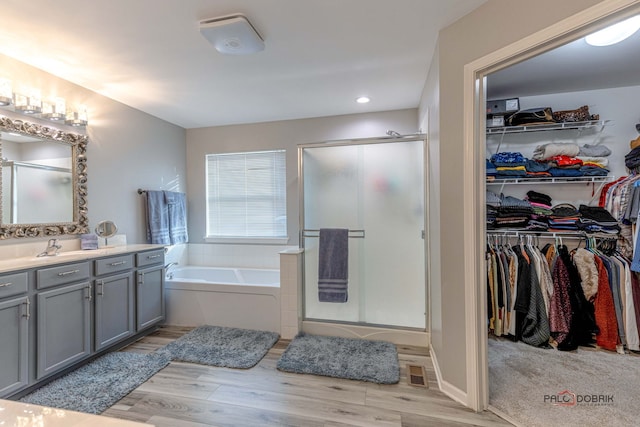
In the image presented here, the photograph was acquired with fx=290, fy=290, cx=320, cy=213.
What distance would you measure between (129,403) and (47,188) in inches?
74.4

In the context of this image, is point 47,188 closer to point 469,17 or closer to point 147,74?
point 147,74

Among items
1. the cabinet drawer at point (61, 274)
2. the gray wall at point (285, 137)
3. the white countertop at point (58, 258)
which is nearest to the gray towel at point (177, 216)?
the gray wall at point (285, 137)

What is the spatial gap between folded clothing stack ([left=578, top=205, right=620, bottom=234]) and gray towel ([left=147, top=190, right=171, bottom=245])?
4.27 metres

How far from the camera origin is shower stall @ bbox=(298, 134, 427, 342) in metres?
2.67

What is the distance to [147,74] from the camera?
98.0 inches

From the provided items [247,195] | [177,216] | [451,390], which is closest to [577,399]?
[451,390]

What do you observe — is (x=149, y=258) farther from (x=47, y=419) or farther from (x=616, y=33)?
(x=616, y=33)

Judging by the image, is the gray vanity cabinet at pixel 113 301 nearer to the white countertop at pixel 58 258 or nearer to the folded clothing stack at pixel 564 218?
the white countertop at pixel 58 258

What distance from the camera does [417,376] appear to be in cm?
214

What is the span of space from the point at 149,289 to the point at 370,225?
7.34 ft

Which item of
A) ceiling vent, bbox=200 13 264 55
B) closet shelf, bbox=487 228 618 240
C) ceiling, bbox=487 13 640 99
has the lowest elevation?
closet shelf, bbox=487 228 618 240

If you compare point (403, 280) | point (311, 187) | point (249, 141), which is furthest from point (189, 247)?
point (403, 280)

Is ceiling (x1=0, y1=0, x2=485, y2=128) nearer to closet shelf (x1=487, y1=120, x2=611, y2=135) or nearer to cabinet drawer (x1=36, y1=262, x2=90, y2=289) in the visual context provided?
closet shelf (x1=487, y1=120, x2=611, y2=135)

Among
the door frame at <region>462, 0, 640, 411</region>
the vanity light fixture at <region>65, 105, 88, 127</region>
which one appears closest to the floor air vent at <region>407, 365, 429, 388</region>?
the door frame at <region>462, 0, 640, 411</region>
